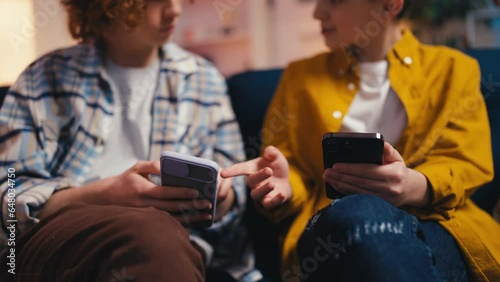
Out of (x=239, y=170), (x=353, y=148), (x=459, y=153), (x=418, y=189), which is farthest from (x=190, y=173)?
(x=459, y=153)

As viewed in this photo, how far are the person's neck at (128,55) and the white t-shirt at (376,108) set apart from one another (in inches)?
17.6

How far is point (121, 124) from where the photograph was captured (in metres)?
1.02

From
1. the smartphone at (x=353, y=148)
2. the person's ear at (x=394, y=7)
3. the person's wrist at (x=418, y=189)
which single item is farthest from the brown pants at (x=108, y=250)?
the person's ear at (x=394, y=7)

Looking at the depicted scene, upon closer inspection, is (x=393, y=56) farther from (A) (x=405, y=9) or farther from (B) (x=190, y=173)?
(B) (x=190, y=173)

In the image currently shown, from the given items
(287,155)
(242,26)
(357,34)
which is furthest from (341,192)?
(242,26)

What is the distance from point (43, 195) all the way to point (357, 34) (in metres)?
0.65

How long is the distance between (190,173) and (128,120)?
293mm

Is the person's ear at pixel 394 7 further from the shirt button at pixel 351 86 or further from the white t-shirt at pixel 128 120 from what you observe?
the white t-shirt at pixel 128 120

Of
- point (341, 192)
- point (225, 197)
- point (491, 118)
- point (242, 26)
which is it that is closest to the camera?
point (341, 192)

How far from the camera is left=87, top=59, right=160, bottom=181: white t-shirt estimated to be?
983 mm

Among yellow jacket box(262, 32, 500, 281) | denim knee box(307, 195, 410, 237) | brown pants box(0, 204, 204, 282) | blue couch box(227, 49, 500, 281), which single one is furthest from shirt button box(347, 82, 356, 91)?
brown pants box(0, 204, 204, 282)

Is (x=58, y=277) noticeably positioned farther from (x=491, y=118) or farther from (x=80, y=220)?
(x=491, y=118)

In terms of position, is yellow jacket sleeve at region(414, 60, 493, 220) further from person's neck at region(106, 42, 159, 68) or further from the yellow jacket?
person's neck at region(106, 42, 159, 68)

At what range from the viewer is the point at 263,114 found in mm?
1162
